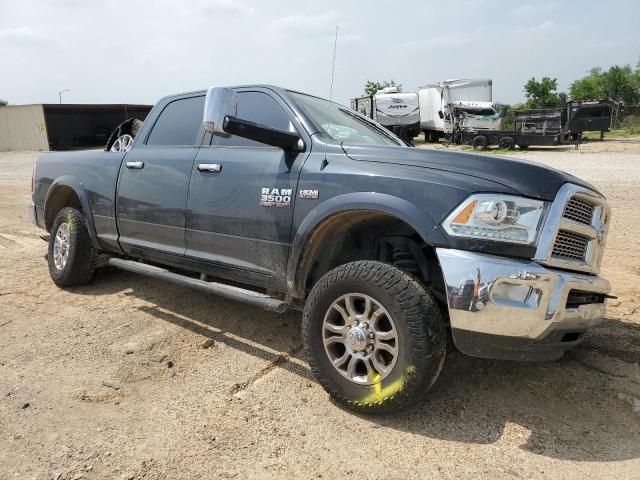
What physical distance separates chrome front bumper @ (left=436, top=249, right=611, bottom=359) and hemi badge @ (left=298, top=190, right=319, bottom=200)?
89 centimetres

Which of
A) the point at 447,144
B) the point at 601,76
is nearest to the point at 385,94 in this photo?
the point at 447,144

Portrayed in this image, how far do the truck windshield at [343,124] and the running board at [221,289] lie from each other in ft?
3.79

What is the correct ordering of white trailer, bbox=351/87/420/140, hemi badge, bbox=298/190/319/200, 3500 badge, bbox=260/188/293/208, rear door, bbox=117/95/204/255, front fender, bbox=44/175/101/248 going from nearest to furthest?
hemi badge, bbox=298/190/319/200 → 3500 badge, bbox=260/188/293/208 → rear door, bbox=117/95/204/255 → front fender, bbox=44/175/101/248 → white trailer, bbox=351/87/420/140

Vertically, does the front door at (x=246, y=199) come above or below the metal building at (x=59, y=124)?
below

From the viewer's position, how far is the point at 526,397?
3193 millimetres

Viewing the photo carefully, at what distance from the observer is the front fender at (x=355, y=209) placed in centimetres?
283

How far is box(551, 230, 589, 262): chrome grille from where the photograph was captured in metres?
2.83

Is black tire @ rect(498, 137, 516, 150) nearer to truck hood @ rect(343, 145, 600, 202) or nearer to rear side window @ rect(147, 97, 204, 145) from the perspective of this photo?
rear side window @ rect(147, 97, 204, 145)

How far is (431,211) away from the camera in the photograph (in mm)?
2838

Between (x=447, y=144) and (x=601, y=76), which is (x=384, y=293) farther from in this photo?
(x=601, y=76)

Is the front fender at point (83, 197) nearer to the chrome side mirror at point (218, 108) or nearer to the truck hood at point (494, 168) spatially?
the chrome side mirror at point (218, 108)

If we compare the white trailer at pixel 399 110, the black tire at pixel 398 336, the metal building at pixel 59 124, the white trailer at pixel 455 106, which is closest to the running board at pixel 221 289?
the black tire at pixel 398 336

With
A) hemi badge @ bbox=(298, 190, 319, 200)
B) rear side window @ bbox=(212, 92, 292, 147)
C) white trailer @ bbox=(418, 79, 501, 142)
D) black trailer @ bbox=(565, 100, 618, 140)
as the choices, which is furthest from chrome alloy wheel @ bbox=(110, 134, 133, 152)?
black trailer @ bbox=(565, 100, 618, 140)

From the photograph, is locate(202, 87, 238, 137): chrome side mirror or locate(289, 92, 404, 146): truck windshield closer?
locate(202, 87, 238, 137): chrome side mirror
